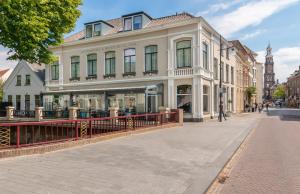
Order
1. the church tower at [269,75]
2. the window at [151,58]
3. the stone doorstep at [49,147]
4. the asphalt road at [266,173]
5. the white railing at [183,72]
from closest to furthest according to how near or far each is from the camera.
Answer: the asphalt road at [266,173]
the stone doorstep at [49,147]
the white railing at [183,72]
the window at [151,58]
the church tower at [269,75]

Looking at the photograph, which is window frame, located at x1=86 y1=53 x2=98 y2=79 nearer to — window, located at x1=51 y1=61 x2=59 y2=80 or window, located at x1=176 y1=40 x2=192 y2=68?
window, located at x1=51 y1=61 x2=59 y2=80

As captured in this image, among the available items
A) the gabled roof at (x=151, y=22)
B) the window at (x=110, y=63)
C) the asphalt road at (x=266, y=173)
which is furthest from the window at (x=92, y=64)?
the asphalt road at (x=266, y=173)

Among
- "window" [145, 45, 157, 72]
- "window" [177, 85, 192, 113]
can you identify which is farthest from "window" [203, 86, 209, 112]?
"window" [145, 45, 157, 72]

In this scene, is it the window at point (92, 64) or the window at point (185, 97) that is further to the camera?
the window at point (92, 64)

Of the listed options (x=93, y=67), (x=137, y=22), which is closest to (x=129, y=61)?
(x=137, y=22)

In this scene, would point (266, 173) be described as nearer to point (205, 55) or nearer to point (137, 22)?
point (205, 55)

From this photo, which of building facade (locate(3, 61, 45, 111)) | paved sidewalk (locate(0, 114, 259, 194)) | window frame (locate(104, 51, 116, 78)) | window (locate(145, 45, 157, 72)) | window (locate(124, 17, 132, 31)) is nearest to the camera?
paved sidewalk (locate(0, 114, 259, 194))

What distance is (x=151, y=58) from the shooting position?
93.4ft

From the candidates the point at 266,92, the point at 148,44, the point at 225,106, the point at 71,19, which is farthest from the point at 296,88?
the point at 71,19

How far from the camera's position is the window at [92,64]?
32.1 m

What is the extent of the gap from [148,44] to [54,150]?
1994 centimetres

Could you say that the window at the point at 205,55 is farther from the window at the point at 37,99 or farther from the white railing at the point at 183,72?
the window at the point at 37,99

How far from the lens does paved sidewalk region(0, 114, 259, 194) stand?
18.9 feet

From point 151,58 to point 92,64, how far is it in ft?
25.5
